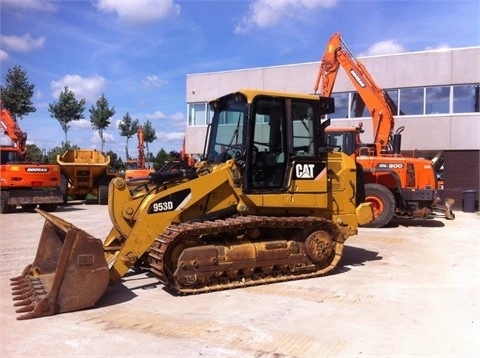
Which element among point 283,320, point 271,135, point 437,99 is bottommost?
point 283,320

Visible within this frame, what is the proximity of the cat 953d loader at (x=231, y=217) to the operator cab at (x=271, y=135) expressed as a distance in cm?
2

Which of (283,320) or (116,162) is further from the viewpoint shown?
(116,162)

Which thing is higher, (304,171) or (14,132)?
(14,132)

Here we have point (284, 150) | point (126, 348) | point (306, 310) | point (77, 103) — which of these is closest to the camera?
point (126, 348)

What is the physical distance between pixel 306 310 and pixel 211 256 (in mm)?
1458

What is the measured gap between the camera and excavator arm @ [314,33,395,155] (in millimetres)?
15034

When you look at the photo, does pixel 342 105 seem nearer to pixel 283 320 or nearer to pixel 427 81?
pixel 427 81

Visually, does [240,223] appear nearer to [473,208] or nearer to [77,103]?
[473,208]

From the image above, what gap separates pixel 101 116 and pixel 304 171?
29.2 meters

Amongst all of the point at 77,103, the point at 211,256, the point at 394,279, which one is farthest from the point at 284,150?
the point at 77,103

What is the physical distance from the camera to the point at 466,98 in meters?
18.8

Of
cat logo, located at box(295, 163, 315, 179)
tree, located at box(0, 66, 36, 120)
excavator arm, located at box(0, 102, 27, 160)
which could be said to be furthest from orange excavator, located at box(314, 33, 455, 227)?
tree, located at box(0, 66, 36, 120)

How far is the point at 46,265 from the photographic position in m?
6.41

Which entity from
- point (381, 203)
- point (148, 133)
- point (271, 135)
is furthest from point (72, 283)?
point (148, 133)
